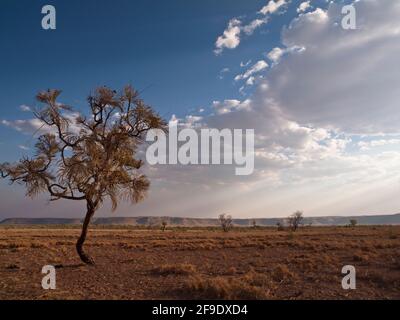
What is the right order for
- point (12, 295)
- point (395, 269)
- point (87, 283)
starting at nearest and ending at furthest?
point (12, 295) < point (87, 283) < point (395, 269)

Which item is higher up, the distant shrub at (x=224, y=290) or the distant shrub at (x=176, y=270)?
the distant shrub at (x=224, y=290)

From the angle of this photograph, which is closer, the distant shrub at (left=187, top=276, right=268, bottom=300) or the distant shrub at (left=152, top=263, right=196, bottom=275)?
the distant shrub at (left=187, top=276, right=268, bottom=300)

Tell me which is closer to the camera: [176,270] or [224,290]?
[224,290]

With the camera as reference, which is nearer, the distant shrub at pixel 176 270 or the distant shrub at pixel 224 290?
the distant shrub at pixel 224 290

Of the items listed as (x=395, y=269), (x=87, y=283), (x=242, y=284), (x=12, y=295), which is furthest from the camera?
(x=395, y=269)

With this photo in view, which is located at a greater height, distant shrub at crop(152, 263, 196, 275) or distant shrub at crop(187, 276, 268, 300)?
distant shrub at crop(187, 276, 268, 300)

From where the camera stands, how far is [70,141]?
1780 centimetres

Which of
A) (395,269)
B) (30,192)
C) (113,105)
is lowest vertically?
(395,269)

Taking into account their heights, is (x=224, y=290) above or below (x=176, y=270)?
above
